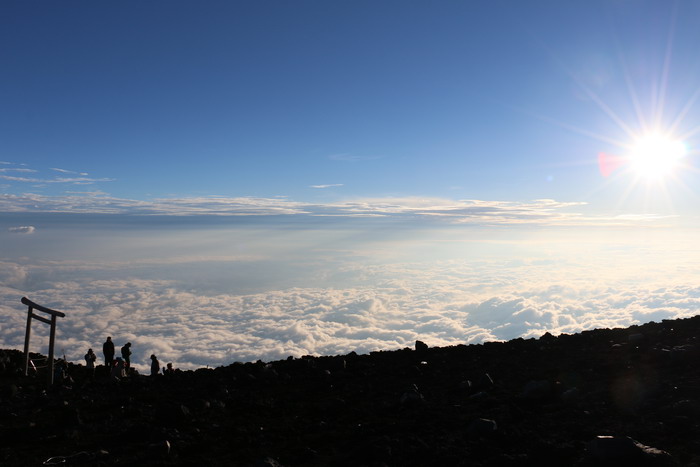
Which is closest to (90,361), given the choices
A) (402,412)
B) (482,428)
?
(402,412)

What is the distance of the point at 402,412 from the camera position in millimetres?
10922

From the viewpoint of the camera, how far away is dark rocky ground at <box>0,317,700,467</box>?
838 centimetres

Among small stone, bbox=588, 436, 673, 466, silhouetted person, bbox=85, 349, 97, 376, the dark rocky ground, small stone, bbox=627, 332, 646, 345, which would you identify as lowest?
silhouetted person, bbox=85, 349, 97, 376

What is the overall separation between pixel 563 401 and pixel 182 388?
11.4 meters

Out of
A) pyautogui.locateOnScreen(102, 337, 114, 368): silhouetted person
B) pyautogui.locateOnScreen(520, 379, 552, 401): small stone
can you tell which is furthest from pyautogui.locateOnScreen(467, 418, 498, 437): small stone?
pyautogui.locateOnScreen(102, 337, 114, 368): silhouetted person

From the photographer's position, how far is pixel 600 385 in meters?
11.2

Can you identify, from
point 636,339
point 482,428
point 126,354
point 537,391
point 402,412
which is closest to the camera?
point 482,428

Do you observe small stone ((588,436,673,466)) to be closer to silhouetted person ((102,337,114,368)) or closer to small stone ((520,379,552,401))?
small stone ((520,379,552,401))

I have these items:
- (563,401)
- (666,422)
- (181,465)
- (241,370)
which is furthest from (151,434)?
(666,422)

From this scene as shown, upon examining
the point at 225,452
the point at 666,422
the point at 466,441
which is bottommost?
the point at 225,452

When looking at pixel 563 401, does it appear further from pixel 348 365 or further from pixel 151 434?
pixel 151 434

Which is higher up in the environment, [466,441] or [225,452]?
[466,441]

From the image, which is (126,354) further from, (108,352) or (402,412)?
(402,412)

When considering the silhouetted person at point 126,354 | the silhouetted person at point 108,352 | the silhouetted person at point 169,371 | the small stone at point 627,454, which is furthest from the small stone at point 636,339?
the silhouetted person at point 108,352
